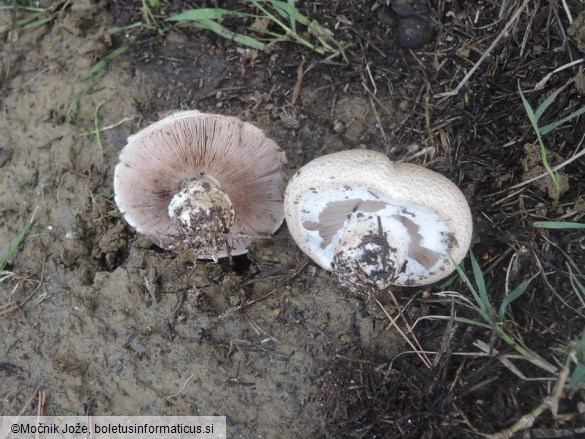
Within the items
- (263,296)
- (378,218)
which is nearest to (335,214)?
(378,218)

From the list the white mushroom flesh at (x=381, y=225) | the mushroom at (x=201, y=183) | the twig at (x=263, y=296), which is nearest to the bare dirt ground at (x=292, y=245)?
the twig at (x=263, y=296)

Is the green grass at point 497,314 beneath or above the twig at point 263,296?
above

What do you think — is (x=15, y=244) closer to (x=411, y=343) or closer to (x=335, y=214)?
(x=335, y=214)

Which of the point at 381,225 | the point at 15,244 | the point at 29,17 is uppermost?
the point at 29,17

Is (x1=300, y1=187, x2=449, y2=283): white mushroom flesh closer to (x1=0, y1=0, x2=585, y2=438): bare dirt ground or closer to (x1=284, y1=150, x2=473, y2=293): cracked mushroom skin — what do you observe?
(x1=284, y1=150, x2=473, y2=293): cracked mushroom skin

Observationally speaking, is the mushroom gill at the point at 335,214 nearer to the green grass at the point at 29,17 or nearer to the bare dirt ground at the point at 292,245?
the bare dirt ground at the point at 292,245

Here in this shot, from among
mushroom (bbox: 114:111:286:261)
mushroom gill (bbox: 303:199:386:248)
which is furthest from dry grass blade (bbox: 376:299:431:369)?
mushroom (bbox: 114:111:286:261)
